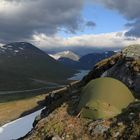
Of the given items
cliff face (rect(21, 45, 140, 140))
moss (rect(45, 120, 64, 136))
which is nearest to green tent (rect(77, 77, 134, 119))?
cliff face (rect(21, 45, 140, 140))

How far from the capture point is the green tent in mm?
29156

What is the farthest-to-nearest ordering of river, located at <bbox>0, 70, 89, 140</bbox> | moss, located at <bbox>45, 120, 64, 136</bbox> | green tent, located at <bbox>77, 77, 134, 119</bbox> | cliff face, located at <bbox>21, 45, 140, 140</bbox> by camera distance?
river, located at <bbox>0, 70, 89, 140</bbox>
green tent, located at <bbox>77, 77, 134, 119</bbox>
moss, located at <bbox>45, 120, 64, 136</bbox>
cliff face, located at <bbox>21, 45, 140, 140</bbox>

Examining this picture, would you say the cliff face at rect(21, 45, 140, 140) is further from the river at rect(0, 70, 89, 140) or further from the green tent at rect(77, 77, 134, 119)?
the river at rect(0, 70, 89, 140)

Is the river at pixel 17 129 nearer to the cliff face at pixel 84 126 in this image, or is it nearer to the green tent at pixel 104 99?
the cliff face at pixel 84 126

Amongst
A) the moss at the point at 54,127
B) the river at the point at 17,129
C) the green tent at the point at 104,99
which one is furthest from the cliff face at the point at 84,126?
the river at the point at 17,129

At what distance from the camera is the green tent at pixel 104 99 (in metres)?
29.2

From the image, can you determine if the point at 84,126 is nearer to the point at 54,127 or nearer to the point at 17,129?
the point at 54,127

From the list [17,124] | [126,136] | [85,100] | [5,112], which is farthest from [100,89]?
[5,112]

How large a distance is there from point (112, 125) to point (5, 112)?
79.0 m

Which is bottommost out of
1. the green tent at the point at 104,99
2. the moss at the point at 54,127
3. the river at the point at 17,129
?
the river at the point at 17,129

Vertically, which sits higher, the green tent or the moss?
the green tent

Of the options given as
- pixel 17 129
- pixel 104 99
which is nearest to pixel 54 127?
pixel 104 99

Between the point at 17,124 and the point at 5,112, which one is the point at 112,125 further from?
the point at 5,112

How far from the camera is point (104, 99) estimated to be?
3002cm
